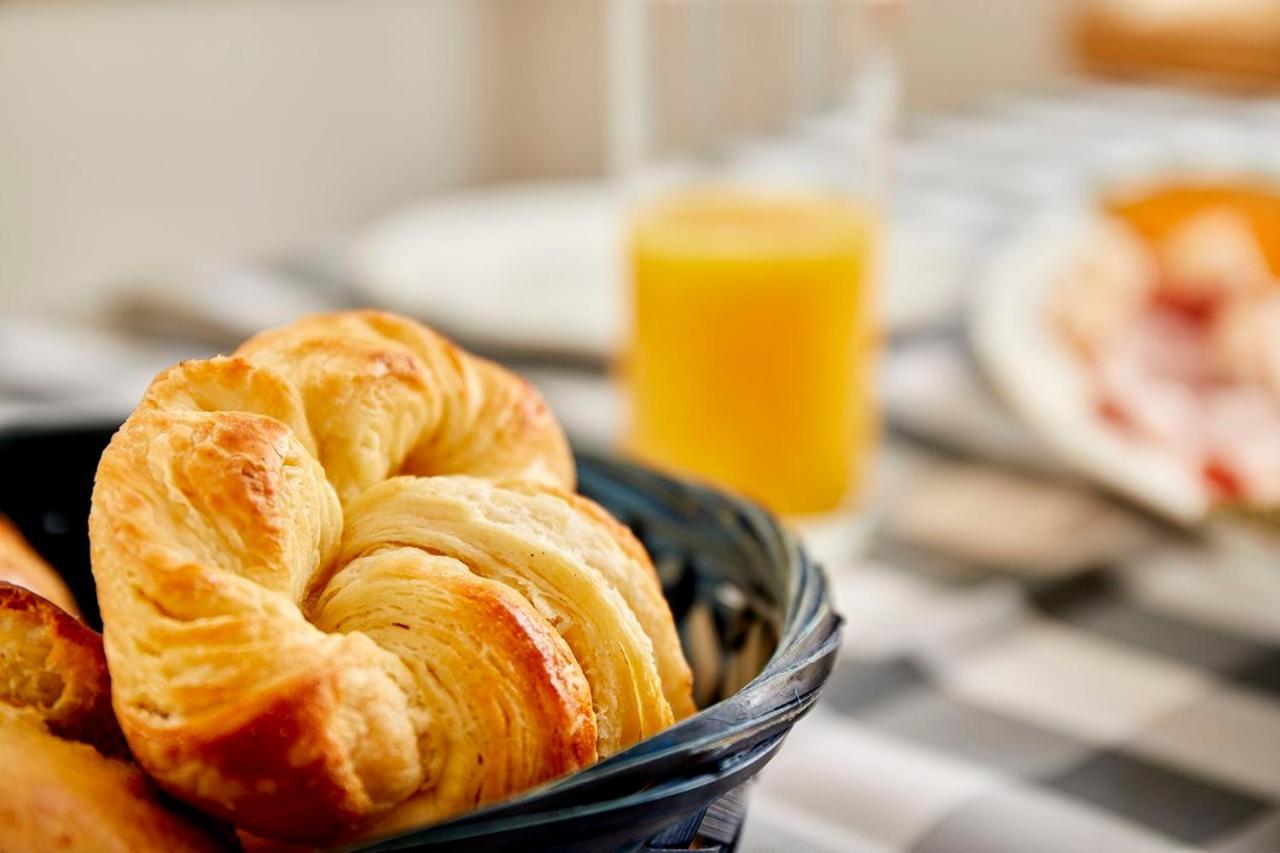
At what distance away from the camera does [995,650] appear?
65 cm

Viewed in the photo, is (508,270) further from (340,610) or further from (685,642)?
(340,610)

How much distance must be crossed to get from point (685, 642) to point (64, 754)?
203 mm

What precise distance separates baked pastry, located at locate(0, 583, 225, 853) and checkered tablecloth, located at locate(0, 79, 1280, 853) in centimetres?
22

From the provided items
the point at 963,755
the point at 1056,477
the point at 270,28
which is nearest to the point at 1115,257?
the point at 1056,477

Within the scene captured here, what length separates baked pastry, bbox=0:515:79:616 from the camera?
0.42 m

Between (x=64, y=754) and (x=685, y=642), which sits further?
(x=685, y=642)

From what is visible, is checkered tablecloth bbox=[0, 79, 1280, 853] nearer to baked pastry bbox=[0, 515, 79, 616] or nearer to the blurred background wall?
baked pastry bbox=[0, 515, 79, 616]

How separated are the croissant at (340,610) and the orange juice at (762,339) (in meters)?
0.44

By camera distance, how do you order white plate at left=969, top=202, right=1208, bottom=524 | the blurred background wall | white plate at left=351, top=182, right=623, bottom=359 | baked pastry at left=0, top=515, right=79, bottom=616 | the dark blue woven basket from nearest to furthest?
the dark blue woven basket → baked pastry at left=0, top=515, right=79, bottom=616 → white plate at left=969, top=202, right=1208, bottom=524 → white plate at left=351, top=182, right=623, bottom=359 → the blurred background wall

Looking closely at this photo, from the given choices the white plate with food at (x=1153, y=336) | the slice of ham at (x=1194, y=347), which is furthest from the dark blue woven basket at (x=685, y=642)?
the slice of ham at (x=1194, y=347)

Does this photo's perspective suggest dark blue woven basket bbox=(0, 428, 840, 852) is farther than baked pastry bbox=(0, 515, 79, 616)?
No

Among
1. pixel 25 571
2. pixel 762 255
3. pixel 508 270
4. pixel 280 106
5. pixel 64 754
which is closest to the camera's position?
pixel 64 754

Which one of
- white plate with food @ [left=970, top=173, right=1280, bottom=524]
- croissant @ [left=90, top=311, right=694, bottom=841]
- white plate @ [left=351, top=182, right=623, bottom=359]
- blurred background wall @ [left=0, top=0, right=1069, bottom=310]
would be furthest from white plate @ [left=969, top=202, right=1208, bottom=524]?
blurred background wall @ [left=0, top=0, right=1069, bottom=310]

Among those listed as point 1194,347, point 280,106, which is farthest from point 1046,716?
point 280,106
